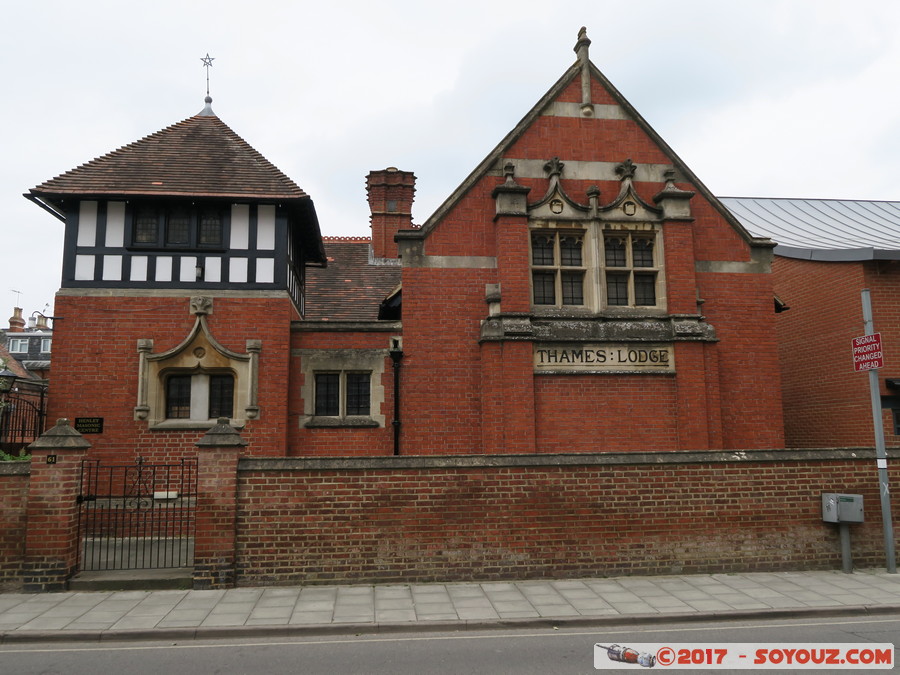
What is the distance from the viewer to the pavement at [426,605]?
7.57 m

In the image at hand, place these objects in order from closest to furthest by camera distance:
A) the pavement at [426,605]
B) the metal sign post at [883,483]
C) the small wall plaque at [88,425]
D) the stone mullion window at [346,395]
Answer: the pavement at [426,605] → the metal sign post at [883,483] → the small wall plaque at [88,425] → the stone mullion window at [346,395]

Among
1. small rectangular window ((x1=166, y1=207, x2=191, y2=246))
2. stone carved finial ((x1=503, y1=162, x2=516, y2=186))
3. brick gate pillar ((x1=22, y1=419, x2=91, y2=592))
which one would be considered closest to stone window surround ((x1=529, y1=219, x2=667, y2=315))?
stone carved finial ((x1=503, y1=162, x2=516, y2=186))

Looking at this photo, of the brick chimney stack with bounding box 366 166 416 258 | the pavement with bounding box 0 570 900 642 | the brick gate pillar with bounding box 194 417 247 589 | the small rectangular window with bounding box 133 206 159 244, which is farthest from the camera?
the brick chimney stack with bounding box 366 166 416 258

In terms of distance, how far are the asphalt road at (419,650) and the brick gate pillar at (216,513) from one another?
193cm

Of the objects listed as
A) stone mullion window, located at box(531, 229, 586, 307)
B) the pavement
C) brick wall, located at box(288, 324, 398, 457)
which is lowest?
the pavement

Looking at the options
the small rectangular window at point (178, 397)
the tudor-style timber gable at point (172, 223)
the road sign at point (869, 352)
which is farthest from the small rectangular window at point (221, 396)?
the road sign at point (869, 352)

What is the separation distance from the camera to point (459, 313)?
47.6 ft

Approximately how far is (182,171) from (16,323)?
41.8 meters

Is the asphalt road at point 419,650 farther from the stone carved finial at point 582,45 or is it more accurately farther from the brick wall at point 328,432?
the stone carved finial at point 582,45

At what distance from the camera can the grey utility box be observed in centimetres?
980

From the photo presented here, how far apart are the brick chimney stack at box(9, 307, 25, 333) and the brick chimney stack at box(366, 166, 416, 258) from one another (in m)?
36.1

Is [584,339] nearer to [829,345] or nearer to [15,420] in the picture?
[829,345]

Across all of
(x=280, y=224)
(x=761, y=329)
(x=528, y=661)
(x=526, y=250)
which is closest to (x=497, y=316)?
(x=526, y=250)

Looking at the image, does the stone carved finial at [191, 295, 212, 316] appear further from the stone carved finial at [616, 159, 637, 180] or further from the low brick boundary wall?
the stone carved finial at [616, 159, 637, 180]
